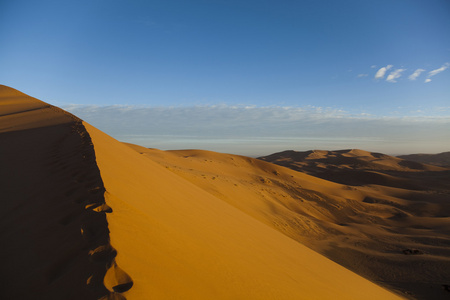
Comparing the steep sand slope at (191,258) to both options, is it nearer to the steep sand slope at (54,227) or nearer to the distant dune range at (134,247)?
the distant dune range at (134,247)

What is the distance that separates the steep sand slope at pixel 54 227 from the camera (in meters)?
2.07

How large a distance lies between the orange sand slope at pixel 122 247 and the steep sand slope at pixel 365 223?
138 inches

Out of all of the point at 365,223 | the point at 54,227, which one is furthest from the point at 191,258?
the point at 365,223

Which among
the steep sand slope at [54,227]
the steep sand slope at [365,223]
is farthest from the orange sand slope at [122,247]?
the steep sand slope at [365,223]

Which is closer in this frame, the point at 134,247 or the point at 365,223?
the point at 134,247

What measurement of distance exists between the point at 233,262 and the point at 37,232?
235cm

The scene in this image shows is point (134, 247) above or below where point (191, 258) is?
above

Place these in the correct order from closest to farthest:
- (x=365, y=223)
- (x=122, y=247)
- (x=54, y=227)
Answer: (x=122, y=247) → (x=54, y=227) → (x=365, y=223)

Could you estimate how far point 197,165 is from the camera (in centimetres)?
2014

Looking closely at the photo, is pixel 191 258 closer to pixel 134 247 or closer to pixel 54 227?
pixel 134 247

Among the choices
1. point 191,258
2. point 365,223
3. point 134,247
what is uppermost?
point 134,247

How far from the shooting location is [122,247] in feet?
7.91

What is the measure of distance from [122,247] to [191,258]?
830 millimetres

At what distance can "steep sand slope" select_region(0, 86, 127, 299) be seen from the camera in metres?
2.07
